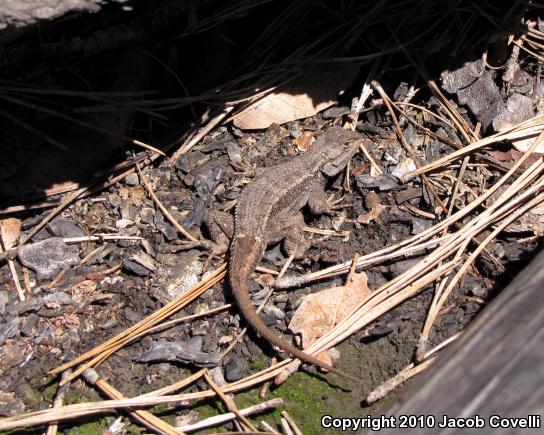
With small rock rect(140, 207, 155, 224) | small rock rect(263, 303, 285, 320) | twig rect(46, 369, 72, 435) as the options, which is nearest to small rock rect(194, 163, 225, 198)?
small rock rect(140, 207, 155, 224)

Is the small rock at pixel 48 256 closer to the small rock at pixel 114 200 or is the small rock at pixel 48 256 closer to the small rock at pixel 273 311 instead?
the small rock at pixel 114 200

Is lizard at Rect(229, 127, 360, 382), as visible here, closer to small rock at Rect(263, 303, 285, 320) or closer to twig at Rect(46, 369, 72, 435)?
small rock at Rect(263, 303, 285, 320)

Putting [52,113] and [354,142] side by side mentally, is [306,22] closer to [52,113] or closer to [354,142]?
[354,142]

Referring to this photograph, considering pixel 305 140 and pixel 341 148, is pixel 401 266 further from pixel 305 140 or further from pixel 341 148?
pixel 305 140

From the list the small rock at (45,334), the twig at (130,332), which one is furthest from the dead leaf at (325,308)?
the small rock at (45,334)

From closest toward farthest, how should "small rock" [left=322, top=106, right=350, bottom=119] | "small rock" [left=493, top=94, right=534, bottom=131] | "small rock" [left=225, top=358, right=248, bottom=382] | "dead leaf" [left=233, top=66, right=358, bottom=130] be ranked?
"small rock" [left=225, top=358, right=248, bottom=382] < "small rock" [left=493, top=94, right=534, bottom=131] < "dead leaf" [left=233, top=66, right=358, bottom=130] < "small rock" [left=322, top=106, right=350, bottom=119]

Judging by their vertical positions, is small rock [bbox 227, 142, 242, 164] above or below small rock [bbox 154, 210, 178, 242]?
above
